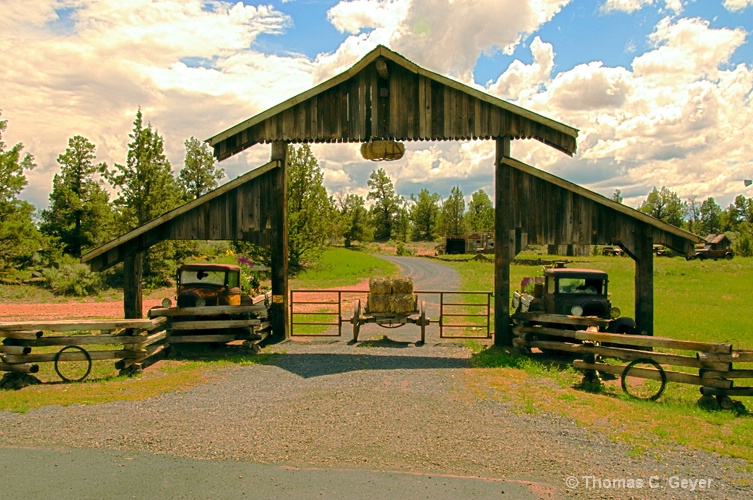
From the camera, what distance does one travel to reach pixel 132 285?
16.6 metres

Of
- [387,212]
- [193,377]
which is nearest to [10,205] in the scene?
[193,377]

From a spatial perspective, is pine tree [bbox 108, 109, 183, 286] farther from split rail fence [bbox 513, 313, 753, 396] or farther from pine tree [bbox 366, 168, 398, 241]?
pine tree [bbox 366, 168, 398, 241]

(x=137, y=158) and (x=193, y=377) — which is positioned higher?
(x=137, y=158)

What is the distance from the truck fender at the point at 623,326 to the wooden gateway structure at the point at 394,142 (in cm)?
101

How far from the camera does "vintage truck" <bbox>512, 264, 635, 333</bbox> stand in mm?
14578

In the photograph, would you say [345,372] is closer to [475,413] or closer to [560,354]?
[475,413]

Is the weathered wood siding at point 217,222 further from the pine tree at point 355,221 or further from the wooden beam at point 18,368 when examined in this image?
the pine tree at point 355,221

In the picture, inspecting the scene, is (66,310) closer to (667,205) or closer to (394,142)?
(394,142)

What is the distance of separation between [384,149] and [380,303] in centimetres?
459

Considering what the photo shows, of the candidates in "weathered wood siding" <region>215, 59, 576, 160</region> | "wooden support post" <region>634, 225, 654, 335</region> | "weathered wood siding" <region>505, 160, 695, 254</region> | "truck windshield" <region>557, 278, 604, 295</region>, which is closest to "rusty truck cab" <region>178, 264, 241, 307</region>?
"weathered wood siding" <region>215, 59, 576, 160</region>

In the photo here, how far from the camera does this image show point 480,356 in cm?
1485

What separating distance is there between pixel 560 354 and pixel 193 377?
9291mm

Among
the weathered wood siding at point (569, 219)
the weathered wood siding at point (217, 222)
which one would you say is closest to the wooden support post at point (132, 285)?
A: the weathered wood siding at point (217, 222)

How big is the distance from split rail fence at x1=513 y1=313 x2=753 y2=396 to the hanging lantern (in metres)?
5.88
